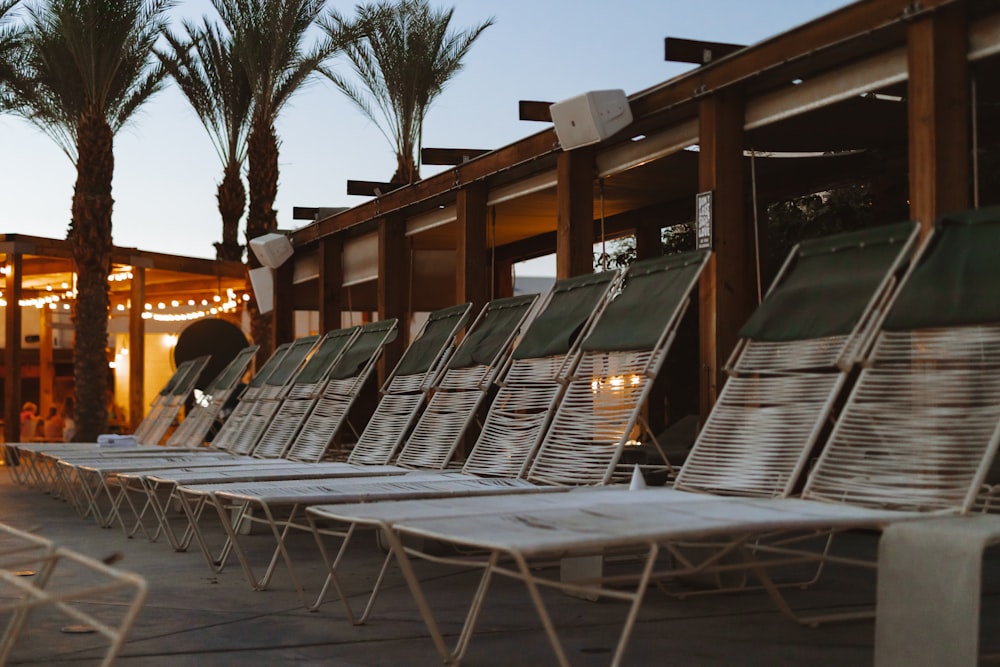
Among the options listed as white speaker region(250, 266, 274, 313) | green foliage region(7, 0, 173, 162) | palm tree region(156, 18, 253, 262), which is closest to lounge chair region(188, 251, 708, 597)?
white speaker region(250, 266, 274, 313)

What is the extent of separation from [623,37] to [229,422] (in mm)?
9690

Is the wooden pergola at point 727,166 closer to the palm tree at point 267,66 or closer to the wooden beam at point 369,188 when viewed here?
the wooden beam at point 369,188

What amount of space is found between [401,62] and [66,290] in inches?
326

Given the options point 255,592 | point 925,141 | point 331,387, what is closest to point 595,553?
point 255,592

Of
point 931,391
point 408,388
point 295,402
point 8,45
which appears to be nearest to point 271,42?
point 8,45

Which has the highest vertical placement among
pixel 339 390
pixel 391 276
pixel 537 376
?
pixel 391 276

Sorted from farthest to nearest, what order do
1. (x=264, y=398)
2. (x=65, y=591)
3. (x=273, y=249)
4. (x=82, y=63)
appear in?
(x=82, y=63) → (x=273, y=249) → (x=264, y=398) → (x=65, y=591)

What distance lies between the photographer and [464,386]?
6.24m

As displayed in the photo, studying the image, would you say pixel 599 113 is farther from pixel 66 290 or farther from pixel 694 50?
pixel 66 290

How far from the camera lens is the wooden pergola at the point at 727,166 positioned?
5.03 meters

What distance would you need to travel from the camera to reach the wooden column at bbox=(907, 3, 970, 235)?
493cm

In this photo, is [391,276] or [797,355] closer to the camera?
[797,355]

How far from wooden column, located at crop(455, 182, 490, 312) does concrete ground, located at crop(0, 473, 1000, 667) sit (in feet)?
14.0

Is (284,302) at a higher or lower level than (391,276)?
lower
